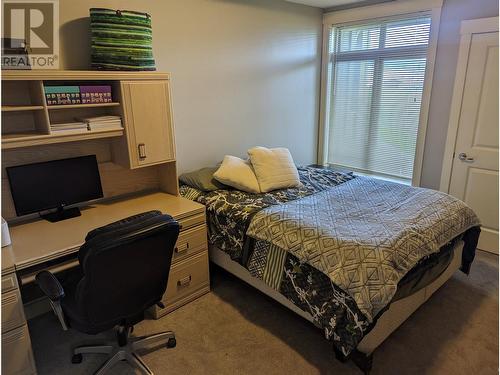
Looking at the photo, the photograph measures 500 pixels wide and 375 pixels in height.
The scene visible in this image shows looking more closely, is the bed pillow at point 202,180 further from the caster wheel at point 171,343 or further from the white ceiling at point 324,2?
the white ceiling at point 324,2

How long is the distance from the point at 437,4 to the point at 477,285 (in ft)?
8.33

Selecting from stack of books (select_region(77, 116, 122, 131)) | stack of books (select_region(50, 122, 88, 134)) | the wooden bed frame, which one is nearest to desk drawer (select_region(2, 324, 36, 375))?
stack of books (select_region(50, 122, 88, 134))

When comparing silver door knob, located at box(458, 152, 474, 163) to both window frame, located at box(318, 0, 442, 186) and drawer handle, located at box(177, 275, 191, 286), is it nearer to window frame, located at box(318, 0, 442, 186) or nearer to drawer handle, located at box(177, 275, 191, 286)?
window frame, located at box(318, 0, 442, 186)

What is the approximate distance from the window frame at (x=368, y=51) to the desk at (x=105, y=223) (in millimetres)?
2449

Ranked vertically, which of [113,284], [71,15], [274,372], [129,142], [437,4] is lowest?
[274,372]

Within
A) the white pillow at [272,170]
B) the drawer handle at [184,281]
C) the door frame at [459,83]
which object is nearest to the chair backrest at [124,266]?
the drawer handle at [184,281]

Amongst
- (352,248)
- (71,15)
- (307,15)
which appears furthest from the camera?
(307,15)

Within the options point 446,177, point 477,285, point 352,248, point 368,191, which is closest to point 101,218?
point 352,248

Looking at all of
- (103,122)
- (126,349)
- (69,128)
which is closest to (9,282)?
(126,349)

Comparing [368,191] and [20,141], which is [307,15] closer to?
[368,191]

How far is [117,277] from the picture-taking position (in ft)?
5.15

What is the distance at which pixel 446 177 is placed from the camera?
3.37m

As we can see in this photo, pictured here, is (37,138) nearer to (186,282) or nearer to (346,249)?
(186,282)

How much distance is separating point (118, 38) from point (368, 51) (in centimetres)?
281
